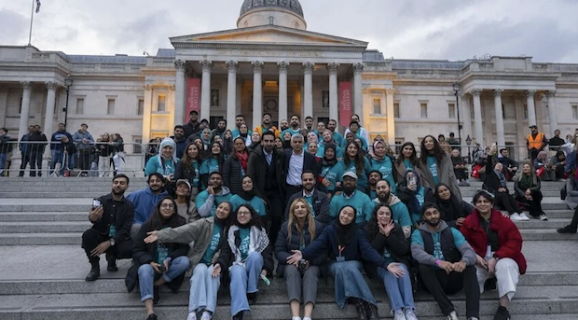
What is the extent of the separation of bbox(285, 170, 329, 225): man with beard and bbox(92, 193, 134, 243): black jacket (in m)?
2.52

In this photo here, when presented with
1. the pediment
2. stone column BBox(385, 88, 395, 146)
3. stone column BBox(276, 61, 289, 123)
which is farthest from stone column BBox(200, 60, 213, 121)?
stone column BBox(385, 88, 395, 146)

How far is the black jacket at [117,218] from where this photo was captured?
566cm

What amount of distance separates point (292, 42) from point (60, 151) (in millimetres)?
22669

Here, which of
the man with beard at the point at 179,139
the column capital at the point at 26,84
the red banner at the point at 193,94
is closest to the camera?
the man with beard at the point at 179,139

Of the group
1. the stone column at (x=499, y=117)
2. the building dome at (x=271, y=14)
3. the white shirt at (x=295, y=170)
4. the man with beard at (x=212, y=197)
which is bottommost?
the man with beard at (x=212, y=197)

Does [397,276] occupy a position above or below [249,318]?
above

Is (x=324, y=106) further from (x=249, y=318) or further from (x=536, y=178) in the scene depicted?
(x=249, y=318)

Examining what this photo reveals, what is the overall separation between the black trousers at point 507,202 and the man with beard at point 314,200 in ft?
18.6

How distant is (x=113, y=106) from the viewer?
3925cm

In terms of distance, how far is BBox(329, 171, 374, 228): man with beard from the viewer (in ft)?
19.6

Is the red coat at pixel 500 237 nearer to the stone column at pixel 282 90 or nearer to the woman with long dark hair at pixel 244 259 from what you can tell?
the woman with long dark hair at pixel 244 259

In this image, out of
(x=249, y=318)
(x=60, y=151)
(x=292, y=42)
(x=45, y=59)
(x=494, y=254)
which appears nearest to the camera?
(x=249, y=318)

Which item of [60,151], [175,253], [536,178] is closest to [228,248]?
[175,253]

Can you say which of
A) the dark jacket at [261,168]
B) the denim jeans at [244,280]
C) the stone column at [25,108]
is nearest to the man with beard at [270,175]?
the dark jacket at [261,168]
